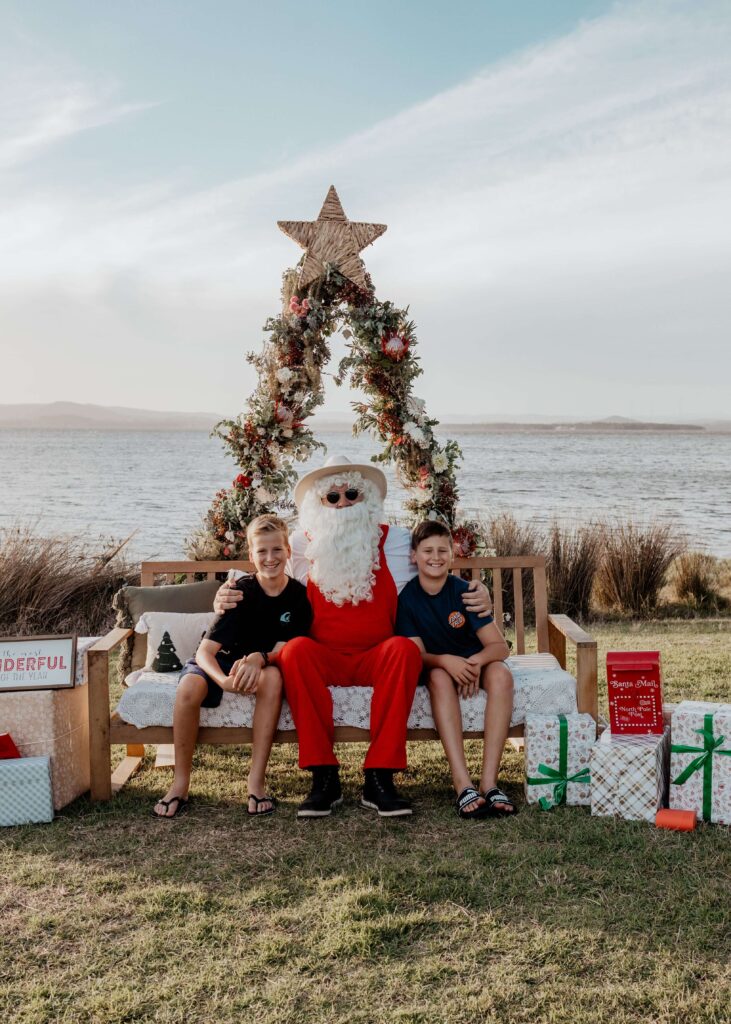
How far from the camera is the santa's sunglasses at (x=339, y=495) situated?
442 centimetres

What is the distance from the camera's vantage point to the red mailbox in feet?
12.1

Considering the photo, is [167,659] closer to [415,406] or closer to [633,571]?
[415,406]

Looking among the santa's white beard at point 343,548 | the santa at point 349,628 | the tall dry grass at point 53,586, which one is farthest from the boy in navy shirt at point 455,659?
the tall dry grass at point 53,586

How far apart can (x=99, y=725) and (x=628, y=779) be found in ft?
7.38

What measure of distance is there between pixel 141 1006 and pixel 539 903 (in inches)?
50.0

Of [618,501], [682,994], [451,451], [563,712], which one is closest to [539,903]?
[682,994]

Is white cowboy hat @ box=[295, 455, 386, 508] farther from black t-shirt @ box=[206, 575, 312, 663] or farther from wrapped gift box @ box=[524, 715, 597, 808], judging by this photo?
wrapped gift box @ box=[524, 715, 597, 808]

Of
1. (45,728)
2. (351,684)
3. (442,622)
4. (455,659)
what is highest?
(442,622)

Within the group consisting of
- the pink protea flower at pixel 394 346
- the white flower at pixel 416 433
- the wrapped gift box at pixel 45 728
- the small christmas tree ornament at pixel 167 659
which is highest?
the pink protea flower at pixel 394 346

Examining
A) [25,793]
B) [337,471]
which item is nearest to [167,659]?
[25,793]

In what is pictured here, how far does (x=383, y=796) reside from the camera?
3.76 metres

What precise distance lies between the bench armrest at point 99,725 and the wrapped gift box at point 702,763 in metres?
2.39

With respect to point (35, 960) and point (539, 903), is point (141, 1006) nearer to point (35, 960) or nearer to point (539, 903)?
point (35, 960)

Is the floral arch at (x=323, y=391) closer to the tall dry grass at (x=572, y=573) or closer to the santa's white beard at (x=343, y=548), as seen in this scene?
the santa's white beard at (x=343, y=548)
